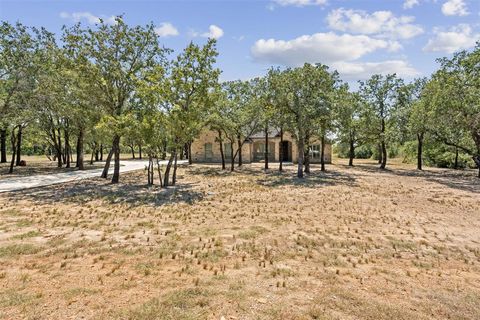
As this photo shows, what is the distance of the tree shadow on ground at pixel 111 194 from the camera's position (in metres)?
12.5

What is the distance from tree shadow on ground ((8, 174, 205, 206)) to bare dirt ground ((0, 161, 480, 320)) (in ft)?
0.84

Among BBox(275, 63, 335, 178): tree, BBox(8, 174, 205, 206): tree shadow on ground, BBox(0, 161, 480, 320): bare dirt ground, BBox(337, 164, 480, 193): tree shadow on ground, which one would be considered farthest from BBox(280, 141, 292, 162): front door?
BBox(0, 161, 480, 320): bare dirt ground

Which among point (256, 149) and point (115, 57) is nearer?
point (115, 57)

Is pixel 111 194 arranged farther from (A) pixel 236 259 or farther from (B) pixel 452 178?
(B) pixel 452 178

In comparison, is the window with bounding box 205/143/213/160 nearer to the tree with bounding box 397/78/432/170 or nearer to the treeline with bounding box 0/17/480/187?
the treeline with bounding box 0/17/480/187

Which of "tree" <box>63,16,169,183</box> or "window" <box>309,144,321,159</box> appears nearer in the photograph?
"tree" <box>63,16,169,183</box>

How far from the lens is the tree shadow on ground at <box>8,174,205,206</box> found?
40.9ft

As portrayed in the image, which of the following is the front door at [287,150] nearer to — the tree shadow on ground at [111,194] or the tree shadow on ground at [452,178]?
the tree shadow on ground at [452,178]

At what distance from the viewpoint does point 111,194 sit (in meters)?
14.0

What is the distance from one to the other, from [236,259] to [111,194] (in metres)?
9.71

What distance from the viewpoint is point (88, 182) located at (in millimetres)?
17656

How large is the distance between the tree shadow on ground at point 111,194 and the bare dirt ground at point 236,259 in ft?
0.84

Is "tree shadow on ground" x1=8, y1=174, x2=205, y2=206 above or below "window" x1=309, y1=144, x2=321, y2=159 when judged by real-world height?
below

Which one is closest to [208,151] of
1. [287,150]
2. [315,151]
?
[287,150]
